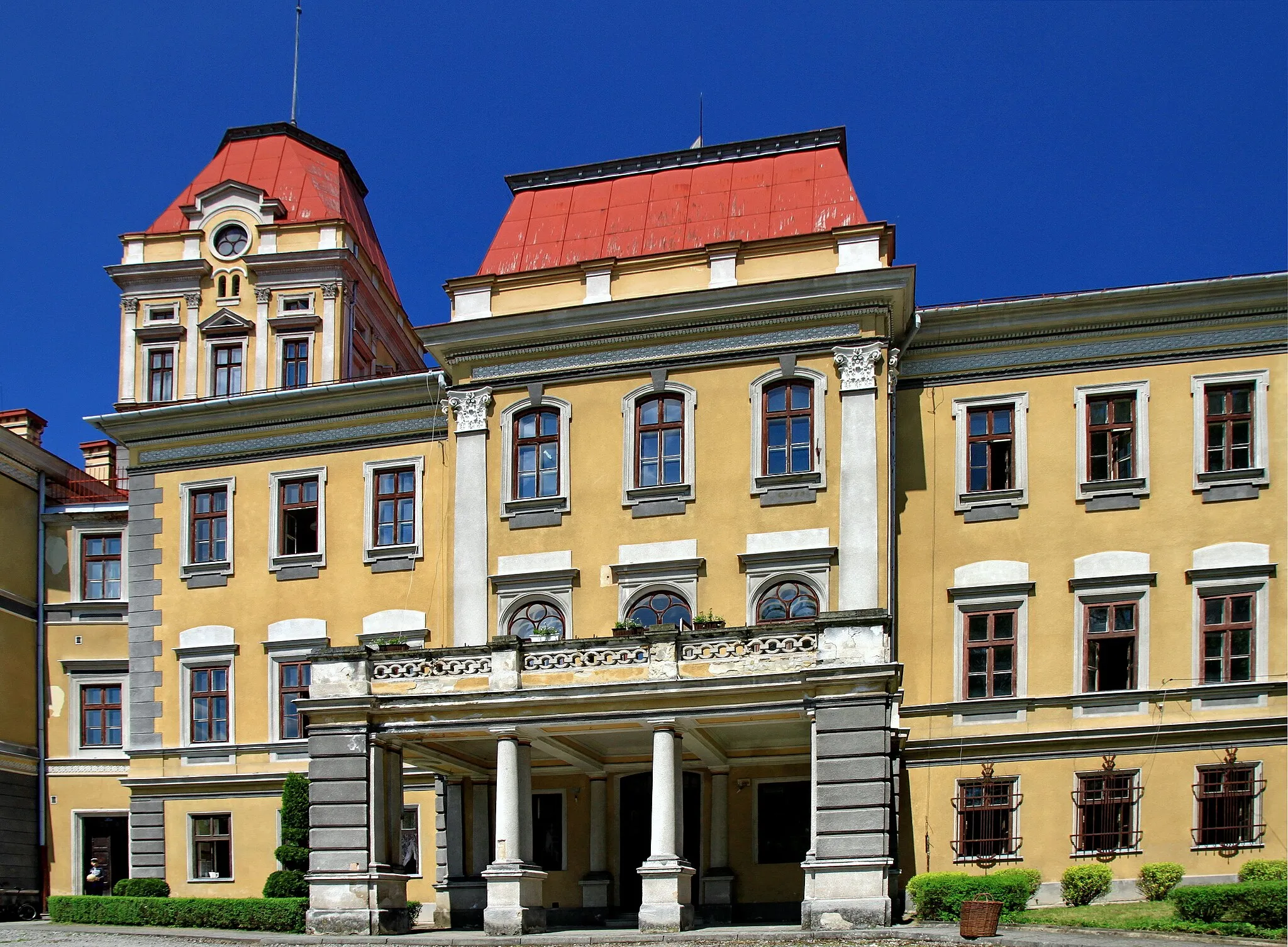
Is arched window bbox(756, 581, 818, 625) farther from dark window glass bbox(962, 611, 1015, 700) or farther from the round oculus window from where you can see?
the round oculus window

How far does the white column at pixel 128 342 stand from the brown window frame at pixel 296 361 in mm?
4051

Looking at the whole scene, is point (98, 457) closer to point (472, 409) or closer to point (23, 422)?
point (23, 422)

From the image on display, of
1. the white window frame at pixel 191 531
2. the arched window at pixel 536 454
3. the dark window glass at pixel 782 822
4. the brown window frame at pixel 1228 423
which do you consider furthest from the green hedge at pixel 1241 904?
the white window frame at pixel 191 531

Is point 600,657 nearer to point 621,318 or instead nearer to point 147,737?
point 621,318

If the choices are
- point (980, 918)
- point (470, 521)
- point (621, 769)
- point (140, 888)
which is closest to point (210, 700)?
point (140, 888)

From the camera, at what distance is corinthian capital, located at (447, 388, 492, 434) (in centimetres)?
3347

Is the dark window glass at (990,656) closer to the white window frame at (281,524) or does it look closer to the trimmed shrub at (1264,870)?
the trimmed shrub at (1264,870)

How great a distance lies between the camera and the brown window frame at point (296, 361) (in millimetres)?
44031

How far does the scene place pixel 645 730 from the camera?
2828cm

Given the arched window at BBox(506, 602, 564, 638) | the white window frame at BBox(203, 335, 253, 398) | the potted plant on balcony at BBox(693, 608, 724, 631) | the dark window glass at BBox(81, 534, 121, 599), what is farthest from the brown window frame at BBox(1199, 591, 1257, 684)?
the white window frame at BBox(203, 335, 253, 398)

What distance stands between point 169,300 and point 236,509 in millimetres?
11130

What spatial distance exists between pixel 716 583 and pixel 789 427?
345cm

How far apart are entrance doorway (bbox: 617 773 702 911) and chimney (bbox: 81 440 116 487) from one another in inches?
872

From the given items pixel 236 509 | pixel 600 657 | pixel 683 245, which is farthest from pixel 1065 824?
pixel 236 509
